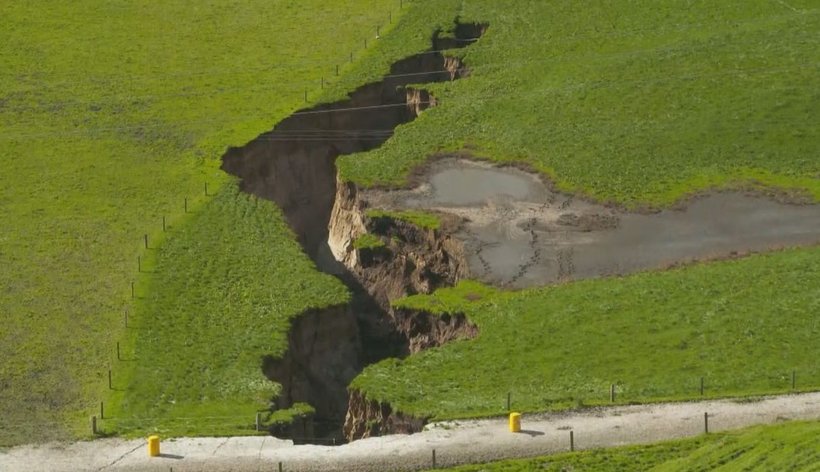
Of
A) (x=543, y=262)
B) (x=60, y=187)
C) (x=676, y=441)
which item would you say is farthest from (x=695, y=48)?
(x=676, y=441)

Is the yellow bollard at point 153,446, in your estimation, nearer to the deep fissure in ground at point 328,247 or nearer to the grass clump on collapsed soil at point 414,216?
the deep fissure in ground at point 328,247

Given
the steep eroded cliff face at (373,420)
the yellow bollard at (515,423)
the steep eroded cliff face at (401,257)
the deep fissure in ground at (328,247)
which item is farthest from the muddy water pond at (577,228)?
the yellow bollard at (515,423)

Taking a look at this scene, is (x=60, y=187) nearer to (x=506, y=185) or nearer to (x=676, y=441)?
(x=506, y=185)

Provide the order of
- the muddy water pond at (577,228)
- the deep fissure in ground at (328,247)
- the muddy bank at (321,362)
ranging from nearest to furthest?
the muddy bank at (321,362) → the deep fissure in ground at (328,247) → the muddy water pond at (577,228)

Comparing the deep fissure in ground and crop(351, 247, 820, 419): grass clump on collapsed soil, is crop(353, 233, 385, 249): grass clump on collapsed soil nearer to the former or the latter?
the deep fissure in ground

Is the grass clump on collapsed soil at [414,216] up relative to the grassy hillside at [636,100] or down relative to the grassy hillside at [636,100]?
down

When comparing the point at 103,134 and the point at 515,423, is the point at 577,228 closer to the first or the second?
the point at 515,423

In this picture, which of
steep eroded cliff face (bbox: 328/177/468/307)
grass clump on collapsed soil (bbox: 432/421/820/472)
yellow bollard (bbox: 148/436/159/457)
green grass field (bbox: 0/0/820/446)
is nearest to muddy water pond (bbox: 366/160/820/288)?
steep eroded cliff face (bbox: 328/177/468/307)
